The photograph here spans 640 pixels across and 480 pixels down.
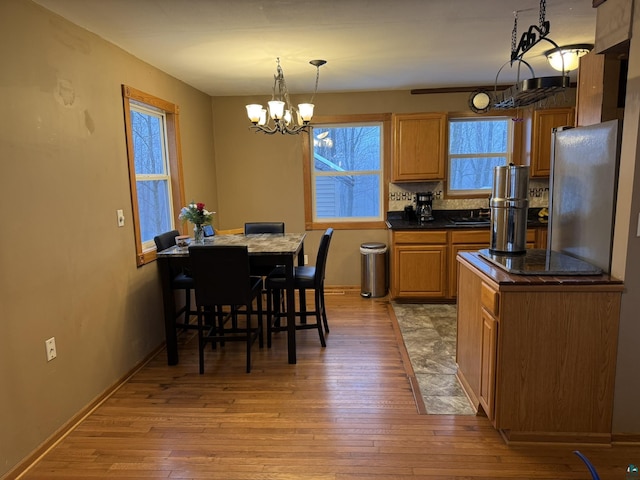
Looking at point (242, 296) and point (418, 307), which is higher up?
point (242, 296)

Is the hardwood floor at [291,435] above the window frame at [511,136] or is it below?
below

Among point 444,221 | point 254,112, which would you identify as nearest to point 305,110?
point 254,112

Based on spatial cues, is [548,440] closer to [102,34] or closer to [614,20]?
[614,20]

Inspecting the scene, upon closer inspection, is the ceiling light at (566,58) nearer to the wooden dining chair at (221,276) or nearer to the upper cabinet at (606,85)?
the upper cabinet at (606,85)

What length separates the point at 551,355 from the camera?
212 centimetres

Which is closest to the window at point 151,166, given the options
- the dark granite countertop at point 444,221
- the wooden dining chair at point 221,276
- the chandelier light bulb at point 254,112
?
the wooden dining chair at point 221,276

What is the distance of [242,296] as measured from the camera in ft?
10.1

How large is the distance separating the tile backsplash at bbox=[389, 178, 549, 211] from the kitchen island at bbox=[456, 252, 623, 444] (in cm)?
295

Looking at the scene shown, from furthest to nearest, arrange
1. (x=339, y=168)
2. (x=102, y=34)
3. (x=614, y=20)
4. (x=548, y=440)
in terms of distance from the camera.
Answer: (x=339, y=168)
(x=102, y=34)
(x=548, y=440)
(x=614, y=20)

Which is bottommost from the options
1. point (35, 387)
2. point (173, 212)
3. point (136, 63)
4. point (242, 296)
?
point (35, 387)

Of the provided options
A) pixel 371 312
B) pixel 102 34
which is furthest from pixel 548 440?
pixel 102 34

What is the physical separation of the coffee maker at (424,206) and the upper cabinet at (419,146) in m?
0.25

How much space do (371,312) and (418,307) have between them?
0.55 meters

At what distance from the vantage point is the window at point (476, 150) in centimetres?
502
